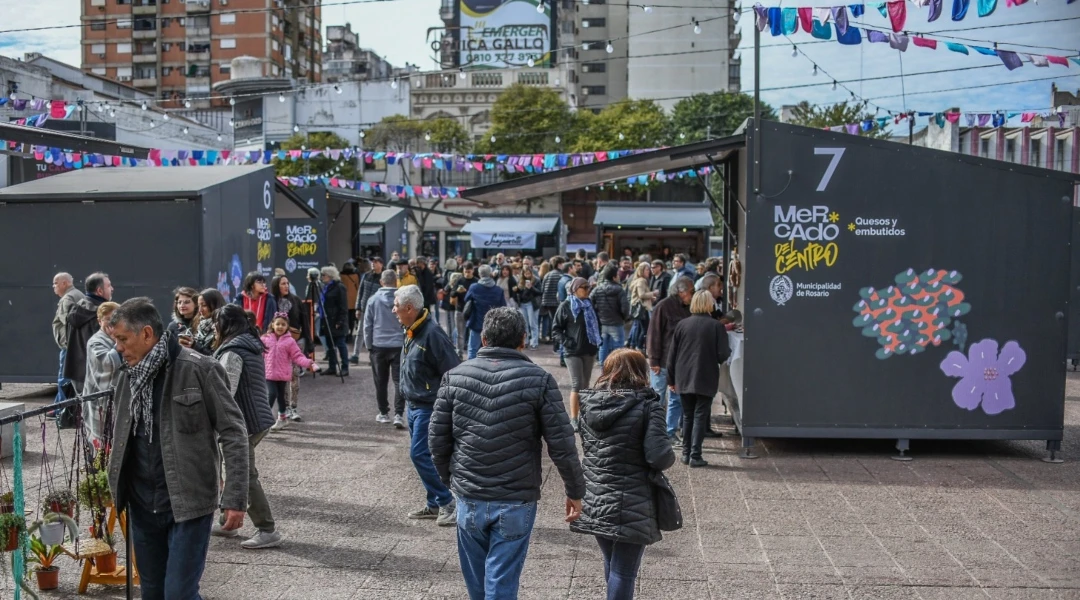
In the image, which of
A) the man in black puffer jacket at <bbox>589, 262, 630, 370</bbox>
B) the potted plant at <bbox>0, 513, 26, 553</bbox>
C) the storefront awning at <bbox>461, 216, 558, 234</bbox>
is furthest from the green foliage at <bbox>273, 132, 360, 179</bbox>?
the potted plant at <bbox>0, 513, 26, 553</bbox>

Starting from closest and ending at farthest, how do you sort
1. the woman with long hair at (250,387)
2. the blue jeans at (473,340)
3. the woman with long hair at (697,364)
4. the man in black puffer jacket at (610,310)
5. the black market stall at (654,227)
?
the woman with long hair at (250,387) < the woman with long hair at (697,364) < the man in black puffer jacket at (610,310) < the blue jeans at (473,340) < the black market stall at (654,227)

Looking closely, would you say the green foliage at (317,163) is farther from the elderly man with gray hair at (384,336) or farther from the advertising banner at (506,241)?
the elderly man with gray hair at (384,336)

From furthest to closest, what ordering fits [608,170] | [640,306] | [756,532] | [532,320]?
[532,320], [640,306], [608,170], [756,532]

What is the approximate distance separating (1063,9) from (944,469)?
28.8ft

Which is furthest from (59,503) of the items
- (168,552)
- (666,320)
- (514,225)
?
(514,225)

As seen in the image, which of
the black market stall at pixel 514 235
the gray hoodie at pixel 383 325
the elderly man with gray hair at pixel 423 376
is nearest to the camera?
the elderly man with gray hair at pixel 423 376

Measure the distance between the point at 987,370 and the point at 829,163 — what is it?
2.41 metres

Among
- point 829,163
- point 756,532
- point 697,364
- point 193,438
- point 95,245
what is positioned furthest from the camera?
point 95,245

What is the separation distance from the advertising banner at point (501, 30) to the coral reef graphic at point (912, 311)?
256 ft

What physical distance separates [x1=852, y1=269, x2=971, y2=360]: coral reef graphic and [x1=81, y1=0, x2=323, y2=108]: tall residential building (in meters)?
76.5

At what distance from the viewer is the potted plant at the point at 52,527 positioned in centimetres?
524

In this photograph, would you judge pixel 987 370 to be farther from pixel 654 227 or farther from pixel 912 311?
pixel 654 227

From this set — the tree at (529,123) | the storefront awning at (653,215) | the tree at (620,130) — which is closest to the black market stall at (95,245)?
the storefront awning at (653,215)

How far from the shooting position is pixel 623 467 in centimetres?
464
